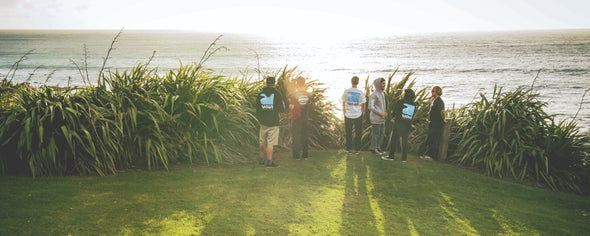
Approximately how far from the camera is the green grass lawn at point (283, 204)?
449 centimetres

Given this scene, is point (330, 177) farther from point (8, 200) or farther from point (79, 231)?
point (8, 200)

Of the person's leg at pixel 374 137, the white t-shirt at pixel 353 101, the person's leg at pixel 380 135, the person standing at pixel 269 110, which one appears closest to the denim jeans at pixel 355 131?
the white t-shirt at pixel 353 101

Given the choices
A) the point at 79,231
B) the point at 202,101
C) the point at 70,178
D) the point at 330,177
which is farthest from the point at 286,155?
the point at 79,231

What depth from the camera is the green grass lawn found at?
4.49 m

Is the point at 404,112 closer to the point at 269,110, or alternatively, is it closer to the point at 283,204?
the point at 269,110

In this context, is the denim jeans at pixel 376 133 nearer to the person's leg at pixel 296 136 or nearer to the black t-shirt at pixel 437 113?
the black t-shirt at pixel 437 113

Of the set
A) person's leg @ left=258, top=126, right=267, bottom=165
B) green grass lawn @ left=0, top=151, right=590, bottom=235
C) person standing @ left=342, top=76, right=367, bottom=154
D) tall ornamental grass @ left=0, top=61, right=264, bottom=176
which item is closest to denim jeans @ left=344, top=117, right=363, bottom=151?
person standing @ left=342, top=76, right=367, bottom=154

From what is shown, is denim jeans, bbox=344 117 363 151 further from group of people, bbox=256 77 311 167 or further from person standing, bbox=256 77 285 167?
person standing, bbox=256 77 285 167

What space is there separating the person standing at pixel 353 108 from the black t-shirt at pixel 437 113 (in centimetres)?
153

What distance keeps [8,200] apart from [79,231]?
1631mm

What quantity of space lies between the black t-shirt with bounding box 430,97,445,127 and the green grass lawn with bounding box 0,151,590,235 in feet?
4.51

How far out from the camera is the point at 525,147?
7.35 meters

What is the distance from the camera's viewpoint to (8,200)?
16.2 feet

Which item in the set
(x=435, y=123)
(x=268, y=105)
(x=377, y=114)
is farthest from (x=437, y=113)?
(x=268, y=105)
